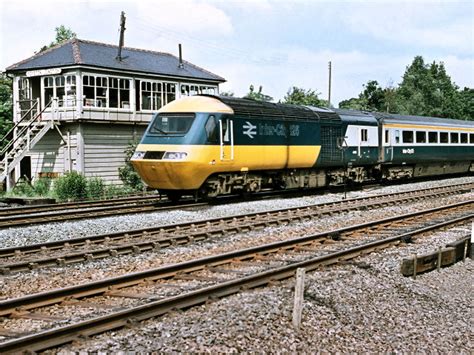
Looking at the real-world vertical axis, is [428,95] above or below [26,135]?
above

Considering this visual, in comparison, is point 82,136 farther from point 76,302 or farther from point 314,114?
point 76,302

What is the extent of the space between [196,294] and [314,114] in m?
15.1

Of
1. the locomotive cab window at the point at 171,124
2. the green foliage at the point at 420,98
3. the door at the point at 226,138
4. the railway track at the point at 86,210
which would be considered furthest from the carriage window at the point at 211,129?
the green foliage at the point at 420,98

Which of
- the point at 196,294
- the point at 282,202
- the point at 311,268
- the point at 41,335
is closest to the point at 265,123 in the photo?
the point at 282,202

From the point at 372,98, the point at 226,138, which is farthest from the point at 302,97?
the point at 226,138

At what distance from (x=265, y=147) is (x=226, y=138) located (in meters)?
1.86

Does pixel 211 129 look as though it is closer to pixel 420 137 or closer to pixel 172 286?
pixel 172 286

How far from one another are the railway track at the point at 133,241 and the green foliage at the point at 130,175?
12028mm

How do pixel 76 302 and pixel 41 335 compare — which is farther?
pixel 76 302

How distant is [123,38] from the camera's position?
101 ft

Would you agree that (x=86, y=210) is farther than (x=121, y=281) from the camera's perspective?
Yes

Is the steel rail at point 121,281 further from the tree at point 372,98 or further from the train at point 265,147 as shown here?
the tree at point 372,98

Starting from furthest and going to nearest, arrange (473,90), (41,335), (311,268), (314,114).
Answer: (473,90), (314,114), (311,268), (41,335)

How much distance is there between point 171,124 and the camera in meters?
17.4
